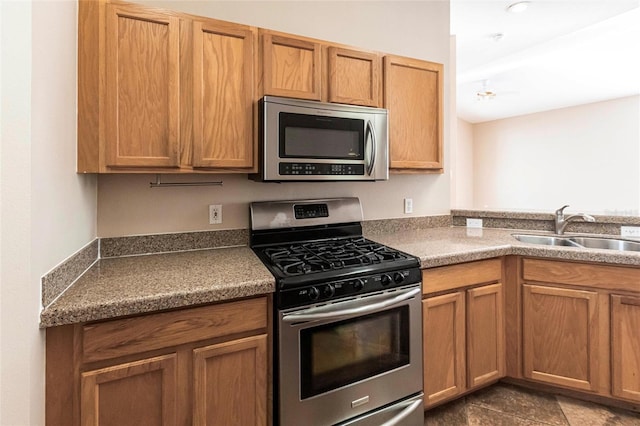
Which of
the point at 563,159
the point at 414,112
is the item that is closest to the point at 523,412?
the point at 414,112

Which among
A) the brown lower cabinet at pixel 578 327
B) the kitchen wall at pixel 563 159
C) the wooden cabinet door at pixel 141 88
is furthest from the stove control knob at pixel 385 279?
the kitchen wall at pixel 563 159

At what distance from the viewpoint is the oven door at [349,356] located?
1420 mm

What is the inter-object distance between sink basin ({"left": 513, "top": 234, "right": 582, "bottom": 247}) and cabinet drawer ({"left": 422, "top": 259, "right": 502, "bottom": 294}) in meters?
0.48

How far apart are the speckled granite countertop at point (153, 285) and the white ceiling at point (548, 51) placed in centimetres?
287

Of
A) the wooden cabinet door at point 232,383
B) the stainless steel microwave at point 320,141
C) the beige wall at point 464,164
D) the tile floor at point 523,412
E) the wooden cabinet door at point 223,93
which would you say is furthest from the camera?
the beige wall at point 464,164

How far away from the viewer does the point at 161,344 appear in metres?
1.23

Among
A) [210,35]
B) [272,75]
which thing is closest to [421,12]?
[272,75]

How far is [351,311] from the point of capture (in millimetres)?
1529

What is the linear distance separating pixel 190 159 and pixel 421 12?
7.13 feet

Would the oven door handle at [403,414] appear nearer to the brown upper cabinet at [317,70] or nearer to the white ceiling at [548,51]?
the brown upper cabinet at [317,70]

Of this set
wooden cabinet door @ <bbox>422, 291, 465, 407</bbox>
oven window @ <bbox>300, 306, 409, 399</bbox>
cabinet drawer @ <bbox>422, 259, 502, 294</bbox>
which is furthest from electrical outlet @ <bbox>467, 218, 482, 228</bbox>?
oven window @ <bbox>300, 306, 409, 399</bbox>

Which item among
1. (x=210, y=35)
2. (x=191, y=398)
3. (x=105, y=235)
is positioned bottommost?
(x=191, y=398)

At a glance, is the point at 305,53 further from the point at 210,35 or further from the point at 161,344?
the point at 161,344

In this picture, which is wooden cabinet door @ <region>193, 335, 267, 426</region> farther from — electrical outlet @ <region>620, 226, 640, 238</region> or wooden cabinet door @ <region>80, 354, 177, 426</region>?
electrical outlet @ <region>620, 226, 640, 238</region>
